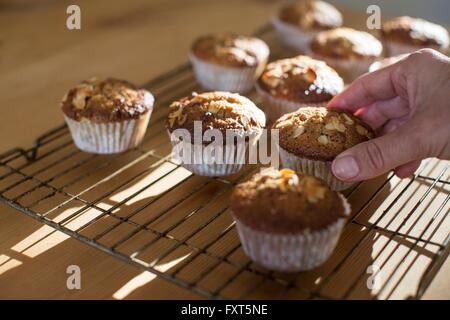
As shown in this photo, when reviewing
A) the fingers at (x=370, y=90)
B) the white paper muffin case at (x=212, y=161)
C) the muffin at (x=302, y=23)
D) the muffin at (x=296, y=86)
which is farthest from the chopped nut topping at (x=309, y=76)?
the muffin at (x=302, y=23)

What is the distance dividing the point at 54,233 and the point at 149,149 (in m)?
0.64

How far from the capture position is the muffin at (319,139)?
2061 mm

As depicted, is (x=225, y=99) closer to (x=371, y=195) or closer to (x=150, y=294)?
(x=371, y=195)

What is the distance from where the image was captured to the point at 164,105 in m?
2.73

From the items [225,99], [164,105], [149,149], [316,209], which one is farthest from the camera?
[164,105]

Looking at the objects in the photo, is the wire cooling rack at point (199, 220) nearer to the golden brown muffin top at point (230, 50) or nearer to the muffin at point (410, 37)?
the golden brown muffin top at point (230, 50)

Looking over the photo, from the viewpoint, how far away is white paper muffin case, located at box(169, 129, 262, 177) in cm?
213

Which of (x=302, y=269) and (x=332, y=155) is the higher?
(x=332, y=155)

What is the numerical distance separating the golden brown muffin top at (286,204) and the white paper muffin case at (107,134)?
28.8 inches

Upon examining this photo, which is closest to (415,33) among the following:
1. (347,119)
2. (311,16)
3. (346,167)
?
(311,16)

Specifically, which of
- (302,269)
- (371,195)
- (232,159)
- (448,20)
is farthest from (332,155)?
(448,20)

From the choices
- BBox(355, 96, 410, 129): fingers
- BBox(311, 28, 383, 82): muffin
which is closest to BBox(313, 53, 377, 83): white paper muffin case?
BBox(311, 28, 383, 82): muffin

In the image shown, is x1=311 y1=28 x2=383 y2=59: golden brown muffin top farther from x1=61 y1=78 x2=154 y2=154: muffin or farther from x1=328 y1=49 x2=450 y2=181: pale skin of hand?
x1=61 y1=78 x2=154 y2=154: muffin

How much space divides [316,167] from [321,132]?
5.1 inches
